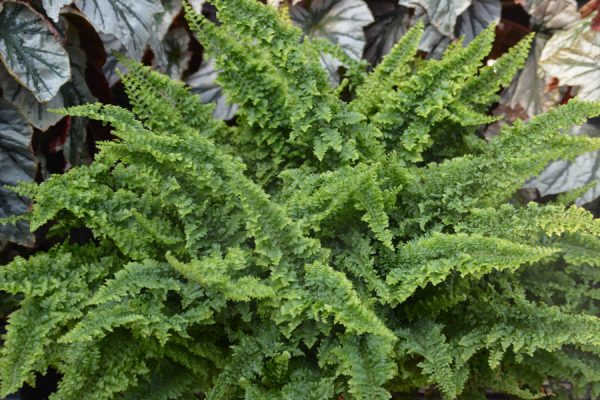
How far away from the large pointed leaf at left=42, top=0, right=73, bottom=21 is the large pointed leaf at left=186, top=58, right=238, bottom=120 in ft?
1.88

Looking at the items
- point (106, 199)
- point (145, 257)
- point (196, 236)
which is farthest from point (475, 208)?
point (106, 199)

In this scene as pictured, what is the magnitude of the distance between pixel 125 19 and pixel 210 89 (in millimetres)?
452

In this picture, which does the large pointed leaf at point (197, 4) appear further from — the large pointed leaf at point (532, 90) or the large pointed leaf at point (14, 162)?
the large pointed leaf at point (532, 90)

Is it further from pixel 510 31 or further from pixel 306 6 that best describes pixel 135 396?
pixel 510 31

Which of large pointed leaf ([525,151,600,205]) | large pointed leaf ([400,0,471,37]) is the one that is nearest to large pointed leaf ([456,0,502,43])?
large pointed leaf ([400,0,471,37])

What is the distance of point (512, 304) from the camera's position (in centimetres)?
165

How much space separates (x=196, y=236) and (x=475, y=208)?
2.39 ft

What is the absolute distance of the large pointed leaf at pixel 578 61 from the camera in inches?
81.1

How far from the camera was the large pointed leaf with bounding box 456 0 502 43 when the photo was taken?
91.9 inches

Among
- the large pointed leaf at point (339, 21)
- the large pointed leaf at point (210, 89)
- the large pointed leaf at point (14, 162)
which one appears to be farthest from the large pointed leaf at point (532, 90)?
the large pointed leaf at point (14, 162)

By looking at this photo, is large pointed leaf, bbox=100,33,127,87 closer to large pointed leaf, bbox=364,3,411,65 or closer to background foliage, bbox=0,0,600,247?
background foliage, bbox=0,0,600,247

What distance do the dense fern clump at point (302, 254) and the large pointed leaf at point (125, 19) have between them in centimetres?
19

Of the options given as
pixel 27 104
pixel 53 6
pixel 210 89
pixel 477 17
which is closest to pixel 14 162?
pixel 27 104

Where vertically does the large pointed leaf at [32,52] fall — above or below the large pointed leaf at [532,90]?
above
